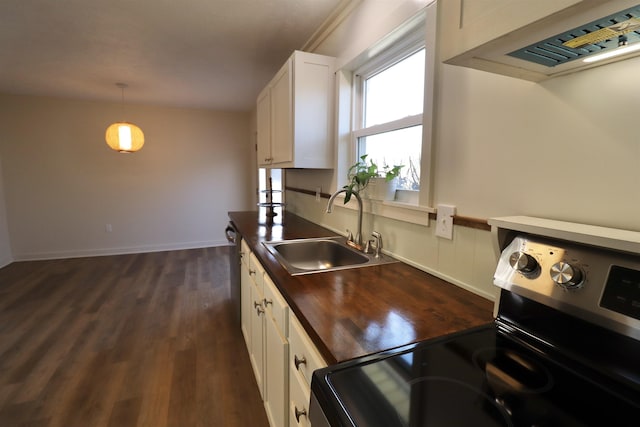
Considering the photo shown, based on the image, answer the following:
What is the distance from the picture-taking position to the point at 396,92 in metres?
1.73

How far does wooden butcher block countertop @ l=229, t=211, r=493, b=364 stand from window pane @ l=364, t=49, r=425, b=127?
841mm

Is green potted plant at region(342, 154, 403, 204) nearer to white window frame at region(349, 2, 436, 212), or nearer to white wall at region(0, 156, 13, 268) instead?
white window frame at region(349, 2, 436, 212)

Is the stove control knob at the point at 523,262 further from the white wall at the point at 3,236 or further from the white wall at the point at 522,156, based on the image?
the white wall at the point at 3,236

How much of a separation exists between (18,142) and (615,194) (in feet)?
19.9

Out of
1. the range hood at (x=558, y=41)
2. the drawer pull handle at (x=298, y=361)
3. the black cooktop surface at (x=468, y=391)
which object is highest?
the range hood at (x=558, y=41)

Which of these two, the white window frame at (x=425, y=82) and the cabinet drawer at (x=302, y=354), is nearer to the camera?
the cabinet drawer at (x=302, y=354)

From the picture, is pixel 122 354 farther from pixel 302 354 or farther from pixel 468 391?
pixel 468 391

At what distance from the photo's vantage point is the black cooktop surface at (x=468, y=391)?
535 millimetres

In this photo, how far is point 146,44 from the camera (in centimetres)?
249

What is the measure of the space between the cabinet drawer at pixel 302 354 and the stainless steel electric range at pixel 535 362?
189 millimetres

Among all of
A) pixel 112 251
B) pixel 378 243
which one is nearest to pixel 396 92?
pixel 378 243

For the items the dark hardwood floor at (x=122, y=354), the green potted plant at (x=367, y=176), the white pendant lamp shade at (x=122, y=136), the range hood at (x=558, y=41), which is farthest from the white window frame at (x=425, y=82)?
the white pendant lamp shade at (x=122, y=136)

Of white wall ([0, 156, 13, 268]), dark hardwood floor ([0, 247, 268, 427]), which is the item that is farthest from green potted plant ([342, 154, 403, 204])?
white wall ([0, 156, 13, 268])

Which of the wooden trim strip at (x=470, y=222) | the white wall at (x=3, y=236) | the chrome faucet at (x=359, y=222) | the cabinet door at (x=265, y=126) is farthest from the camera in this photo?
the white wall at (x=3, y=236)
